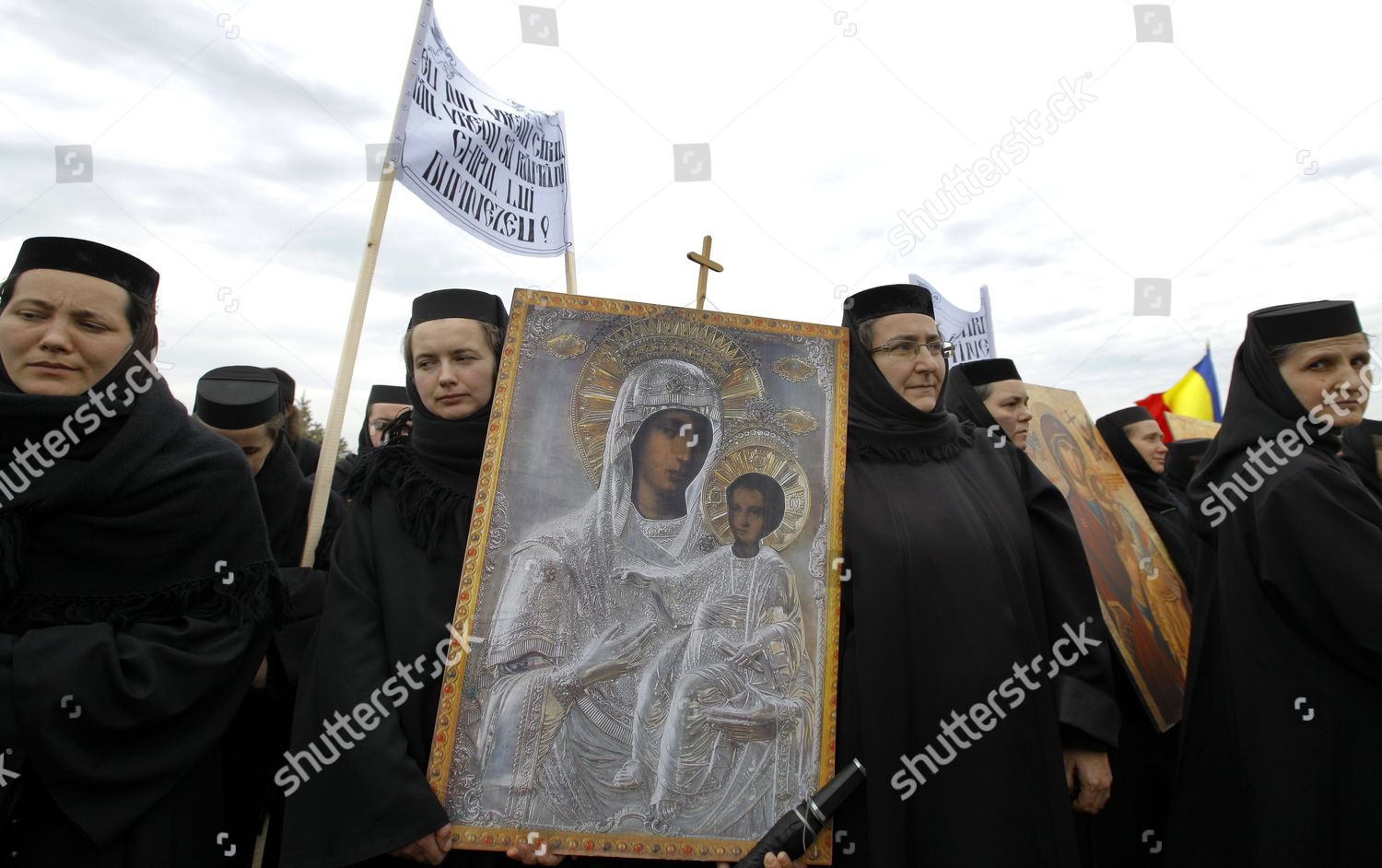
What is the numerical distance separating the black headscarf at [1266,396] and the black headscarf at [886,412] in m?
1.15

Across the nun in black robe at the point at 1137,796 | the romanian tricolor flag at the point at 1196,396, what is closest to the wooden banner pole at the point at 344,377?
the nun in black robe at the point at 1137,796

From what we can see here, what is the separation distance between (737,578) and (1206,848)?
2.39 metres

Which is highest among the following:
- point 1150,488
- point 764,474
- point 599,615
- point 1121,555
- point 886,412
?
point 886,412

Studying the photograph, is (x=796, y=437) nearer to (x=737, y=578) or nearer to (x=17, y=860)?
(x=737, y=578)

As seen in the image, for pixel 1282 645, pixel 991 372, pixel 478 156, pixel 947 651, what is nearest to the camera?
pixel 947 651

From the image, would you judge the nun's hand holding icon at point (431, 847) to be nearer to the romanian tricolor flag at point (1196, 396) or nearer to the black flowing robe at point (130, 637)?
the black flowing robe at point (130, 637)

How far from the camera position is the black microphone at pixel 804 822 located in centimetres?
223

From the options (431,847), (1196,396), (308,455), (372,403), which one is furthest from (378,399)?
(1196,396)

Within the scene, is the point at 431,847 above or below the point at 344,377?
below

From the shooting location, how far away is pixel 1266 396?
11.1ft

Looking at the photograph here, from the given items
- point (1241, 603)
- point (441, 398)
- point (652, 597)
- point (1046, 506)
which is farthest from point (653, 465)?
point (1241, 603)

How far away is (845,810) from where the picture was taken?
8.76 ft

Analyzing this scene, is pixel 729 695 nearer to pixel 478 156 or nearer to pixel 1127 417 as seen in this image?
pixel 478 156

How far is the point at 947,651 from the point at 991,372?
262cm
